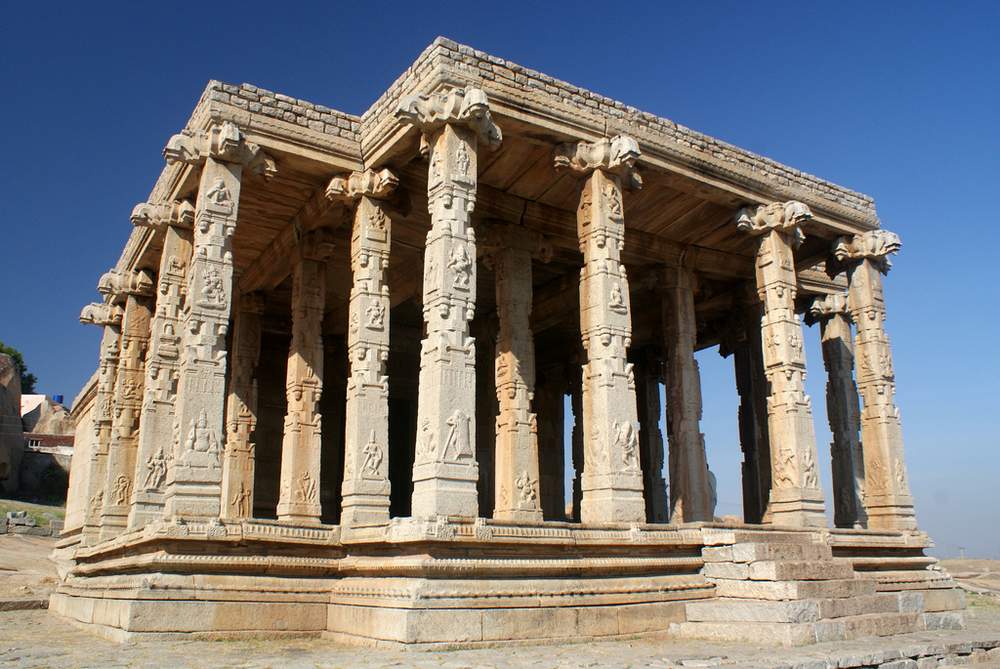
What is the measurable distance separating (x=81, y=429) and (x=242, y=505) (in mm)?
12055

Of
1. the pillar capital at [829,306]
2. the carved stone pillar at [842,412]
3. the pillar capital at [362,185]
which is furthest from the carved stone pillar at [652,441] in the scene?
the pillar capital at [362,185]

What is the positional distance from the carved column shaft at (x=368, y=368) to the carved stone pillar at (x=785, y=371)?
21.7 ft

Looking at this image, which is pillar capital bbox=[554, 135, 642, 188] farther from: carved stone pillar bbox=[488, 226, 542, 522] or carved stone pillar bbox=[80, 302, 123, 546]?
carved stone pillar bbox=[80, 302, 123, 546]

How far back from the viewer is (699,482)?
16.0 meters

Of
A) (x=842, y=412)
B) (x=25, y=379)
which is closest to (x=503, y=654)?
(x=842, y=412)

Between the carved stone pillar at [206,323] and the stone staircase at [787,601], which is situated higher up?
the carved stone pillar at [206,323]

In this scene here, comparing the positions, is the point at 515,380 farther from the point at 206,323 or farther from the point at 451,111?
the point at 206,323

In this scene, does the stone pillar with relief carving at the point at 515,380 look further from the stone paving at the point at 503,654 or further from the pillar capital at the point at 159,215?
the pillar capital at the point at 159,215

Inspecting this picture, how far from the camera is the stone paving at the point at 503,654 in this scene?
845 cm

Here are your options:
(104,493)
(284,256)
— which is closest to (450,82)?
(284,256)

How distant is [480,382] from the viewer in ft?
66.5

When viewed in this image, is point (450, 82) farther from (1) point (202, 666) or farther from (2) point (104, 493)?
(2) point (104, 493)

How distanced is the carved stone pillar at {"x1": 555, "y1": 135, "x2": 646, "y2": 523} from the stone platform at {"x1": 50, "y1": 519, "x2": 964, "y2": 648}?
0.67 metres

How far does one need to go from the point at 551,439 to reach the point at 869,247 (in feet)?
33.6
